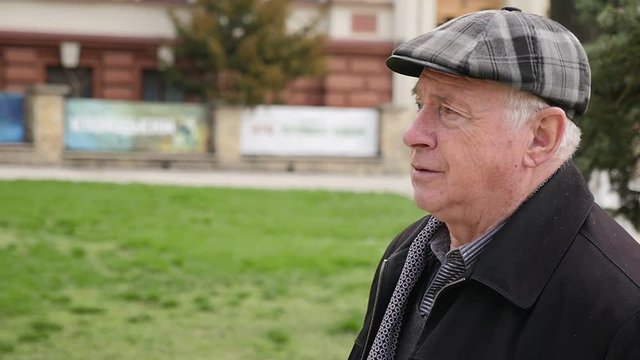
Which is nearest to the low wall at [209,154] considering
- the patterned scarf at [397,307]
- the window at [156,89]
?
the window at [156,89]

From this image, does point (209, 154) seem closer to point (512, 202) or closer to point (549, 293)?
point (512, 202)

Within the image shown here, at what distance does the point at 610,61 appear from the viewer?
439cm

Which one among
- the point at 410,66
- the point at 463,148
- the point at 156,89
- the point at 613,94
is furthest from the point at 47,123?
the point at 463,148

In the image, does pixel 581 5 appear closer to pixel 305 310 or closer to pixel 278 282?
pixel 305 310

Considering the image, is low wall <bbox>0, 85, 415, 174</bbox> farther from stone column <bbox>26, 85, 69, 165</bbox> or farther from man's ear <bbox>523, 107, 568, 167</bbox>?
man's ear <bbox>523, 107, 568, 167</bbox>

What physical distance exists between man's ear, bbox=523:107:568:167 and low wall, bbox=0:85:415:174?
2153 cm

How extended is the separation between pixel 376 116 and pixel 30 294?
1738 centimetres

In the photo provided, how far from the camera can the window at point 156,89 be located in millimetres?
28203

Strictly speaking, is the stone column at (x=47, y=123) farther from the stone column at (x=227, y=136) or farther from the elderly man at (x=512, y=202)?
the elderly man at (x=512, y=202)

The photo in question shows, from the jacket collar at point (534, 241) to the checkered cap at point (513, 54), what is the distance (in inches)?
6.7

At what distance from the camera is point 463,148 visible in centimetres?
198

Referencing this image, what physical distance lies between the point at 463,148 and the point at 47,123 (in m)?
21.7

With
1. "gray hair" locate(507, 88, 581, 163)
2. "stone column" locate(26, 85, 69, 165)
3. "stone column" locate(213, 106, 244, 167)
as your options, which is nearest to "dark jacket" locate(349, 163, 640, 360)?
"gray hair" locate(507, 88, 581, 163)

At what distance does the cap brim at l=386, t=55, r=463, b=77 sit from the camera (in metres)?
1.89
